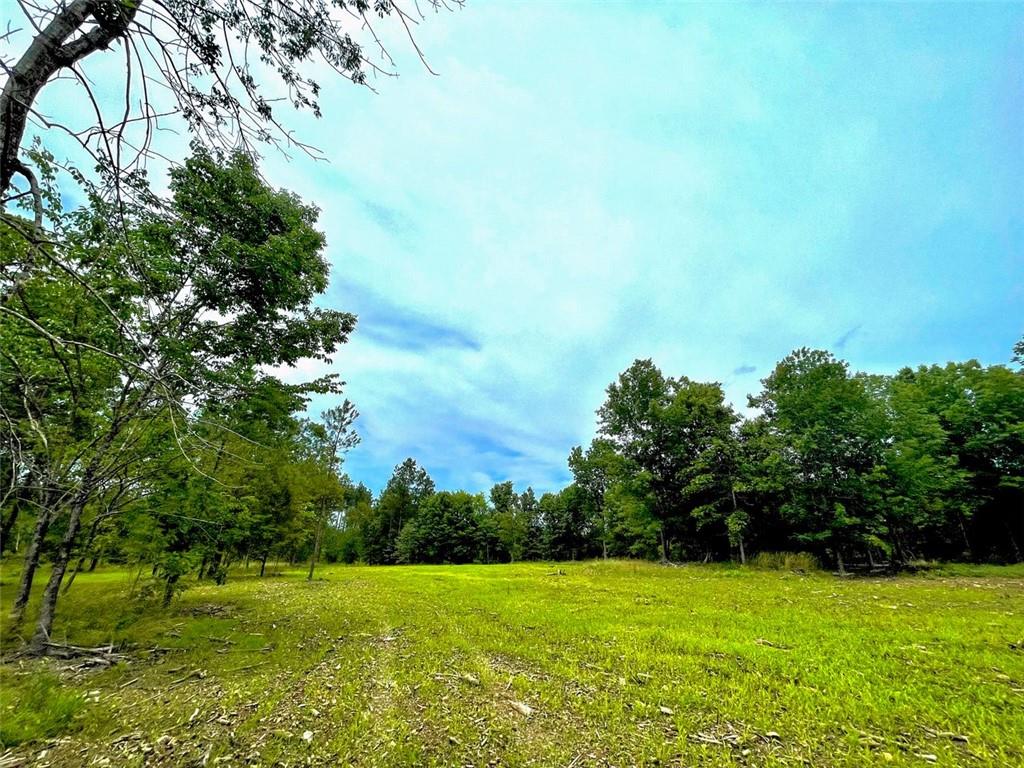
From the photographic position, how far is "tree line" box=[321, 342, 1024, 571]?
1861cm

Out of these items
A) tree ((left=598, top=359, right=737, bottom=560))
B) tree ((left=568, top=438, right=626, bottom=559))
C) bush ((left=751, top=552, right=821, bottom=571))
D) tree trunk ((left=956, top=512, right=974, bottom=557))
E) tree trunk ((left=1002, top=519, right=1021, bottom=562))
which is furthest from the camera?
tree ((left=568, top=438, right=626, bottom=559))

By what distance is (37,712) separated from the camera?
A: 4.25 metres

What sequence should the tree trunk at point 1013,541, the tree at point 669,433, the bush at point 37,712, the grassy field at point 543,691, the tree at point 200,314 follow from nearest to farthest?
the grassy field at point 543,691
the bush at point 37,712
the tree at point 200,314
the tree trunk at point 1013,541
the tree at point 669,433

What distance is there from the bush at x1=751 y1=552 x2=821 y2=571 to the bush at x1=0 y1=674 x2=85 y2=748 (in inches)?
986

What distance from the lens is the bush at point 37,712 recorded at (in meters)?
3.90

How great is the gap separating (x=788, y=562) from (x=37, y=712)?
25.9 metres

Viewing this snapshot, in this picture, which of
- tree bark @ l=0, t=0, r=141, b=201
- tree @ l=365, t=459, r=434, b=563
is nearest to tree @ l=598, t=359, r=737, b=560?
tree bark @ l=0, t=0, r=141, b=201

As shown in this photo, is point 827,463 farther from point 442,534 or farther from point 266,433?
point 442,534

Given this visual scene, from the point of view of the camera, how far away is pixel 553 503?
174ft

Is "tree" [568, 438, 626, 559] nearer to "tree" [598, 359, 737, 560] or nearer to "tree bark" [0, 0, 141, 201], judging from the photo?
"tree" [598, 359, 737, 560]

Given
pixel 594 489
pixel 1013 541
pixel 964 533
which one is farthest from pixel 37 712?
pixel 594 489

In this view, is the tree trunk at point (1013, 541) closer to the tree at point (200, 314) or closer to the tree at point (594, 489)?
the tree at point (594, 489)

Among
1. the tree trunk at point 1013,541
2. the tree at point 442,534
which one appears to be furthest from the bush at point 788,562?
the tree at point 442,534

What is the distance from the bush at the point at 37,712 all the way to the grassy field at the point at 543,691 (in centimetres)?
3
